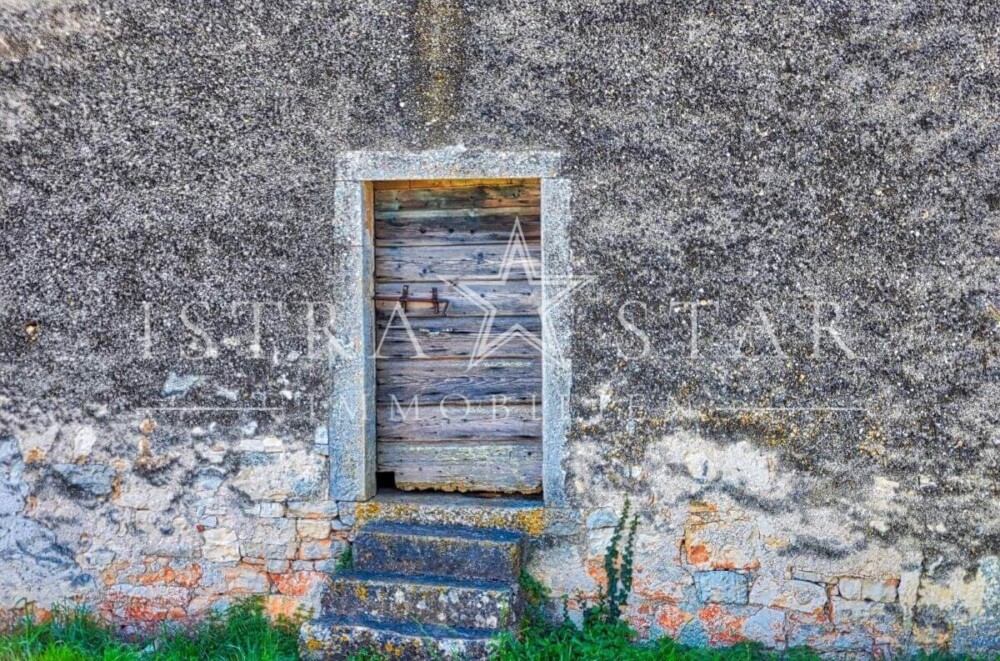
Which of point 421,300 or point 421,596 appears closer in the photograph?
point 421,596

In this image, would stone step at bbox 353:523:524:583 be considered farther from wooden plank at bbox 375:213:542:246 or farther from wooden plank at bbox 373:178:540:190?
wooden plank at bbox 373:178:540:190

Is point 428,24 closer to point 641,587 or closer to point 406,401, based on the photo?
point 406,401

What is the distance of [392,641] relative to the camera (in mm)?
3332

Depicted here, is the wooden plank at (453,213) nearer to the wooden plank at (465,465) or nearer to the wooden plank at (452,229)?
the wooden plank at (452,229)

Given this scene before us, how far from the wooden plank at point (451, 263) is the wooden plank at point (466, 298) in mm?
34

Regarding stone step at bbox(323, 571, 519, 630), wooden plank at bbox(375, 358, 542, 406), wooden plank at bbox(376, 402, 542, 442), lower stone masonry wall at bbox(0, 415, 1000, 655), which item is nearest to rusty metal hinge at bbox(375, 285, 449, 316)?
wooden plank at bbox(375, 358, 542, 406)

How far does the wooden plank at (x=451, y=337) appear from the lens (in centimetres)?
394

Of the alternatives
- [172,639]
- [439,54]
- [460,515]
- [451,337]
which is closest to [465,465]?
[460,515]

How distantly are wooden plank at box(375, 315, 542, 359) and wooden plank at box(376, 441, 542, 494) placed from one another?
43 centimetres

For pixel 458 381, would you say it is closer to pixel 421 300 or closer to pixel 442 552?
pixel 421 300

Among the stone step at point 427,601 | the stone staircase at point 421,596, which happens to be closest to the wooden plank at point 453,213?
the stone staircase at point 421,596

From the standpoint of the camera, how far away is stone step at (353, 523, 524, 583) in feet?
11.8

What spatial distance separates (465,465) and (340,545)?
672mm

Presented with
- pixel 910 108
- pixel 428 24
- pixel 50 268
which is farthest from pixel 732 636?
pixel 50 268
